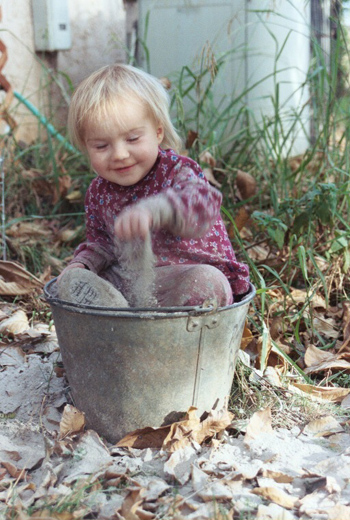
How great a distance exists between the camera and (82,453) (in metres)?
1.69

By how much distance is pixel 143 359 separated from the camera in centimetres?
167

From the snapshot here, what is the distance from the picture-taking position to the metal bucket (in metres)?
1.64

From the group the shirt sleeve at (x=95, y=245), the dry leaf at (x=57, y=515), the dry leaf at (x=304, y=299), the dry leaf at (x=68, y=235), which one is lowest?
the dry leaf at (x=57, y=515)

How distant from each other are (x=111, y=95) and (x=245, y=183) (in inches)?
51.6

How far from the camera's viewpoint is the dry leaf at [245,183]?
3.01 m

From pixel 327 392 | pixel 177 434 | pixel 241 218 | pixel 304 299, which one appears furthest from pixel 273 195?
pixel 177 434

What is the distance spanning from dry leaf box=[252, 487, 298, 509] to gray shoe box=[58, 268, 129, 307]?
→ 2.10 ft

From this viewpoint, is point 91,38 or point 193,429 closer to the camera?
point 193,429

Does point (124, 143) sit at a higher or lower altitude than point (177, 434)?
higher

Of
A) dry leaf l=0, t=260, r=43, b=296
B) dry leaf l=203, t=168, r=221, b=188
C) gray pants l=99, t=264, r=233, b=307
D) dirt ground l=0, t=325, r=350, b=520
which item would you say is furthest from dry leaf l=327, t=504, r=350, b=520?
dry leaf l=203, t=168, r=221, b=188

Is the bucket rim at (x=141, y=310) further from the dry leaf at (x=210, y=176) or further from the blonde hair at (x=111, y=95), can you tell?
the dry leaf at (x=210, y=176)

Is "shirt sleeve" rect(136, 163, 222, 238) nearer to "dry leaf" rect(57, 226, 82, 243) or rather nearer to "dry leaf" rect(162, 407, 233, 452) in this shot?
"dry leaf" rect(162, 407, 233, 452)

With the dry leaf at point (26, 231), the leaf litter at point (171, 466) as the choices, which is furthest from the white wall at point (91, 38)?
the leaf litter at point (171, 466)

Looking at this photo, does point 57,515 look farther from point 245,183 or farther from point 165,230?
point 245,183
